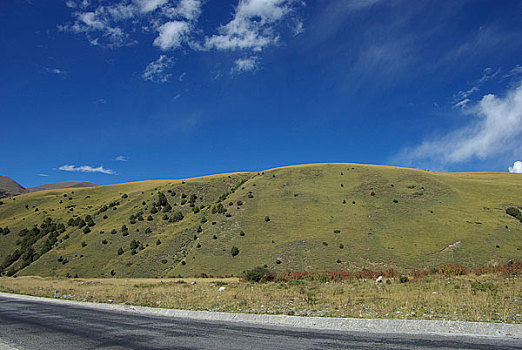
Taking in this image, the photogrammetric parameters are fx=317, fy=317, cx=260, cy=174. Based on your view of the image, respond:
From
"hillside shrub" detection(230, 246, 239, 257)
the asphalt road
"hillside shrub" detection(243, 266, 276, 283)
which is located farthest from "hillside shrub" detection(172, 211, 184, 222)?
the asphalt road

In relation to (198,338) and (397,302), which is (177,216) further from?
(198,338)

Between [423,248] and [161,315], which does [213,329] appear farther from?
[423,248]

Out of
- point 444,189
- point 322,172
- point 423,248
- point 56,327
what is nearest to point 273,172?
point 322,172

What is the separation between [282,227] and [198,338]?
5001cm

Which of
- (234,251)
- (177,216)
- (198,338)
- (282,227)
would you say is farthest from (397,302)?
(177,216)

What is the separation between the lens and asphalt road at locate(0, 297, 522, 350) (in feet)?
27.8

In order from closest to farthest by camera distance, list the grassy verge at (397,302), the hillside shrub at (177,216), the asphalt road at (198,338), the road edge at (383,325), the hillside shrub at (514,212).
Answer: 1. the asphalt road at (198,338)
2. the road edge at (383,325)
3. the grassy verge at (397,302)
4. the hillside shrub at (514,212)
5. the hillside shrub at (177,216)

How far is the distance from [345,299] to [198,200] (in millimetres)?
67508

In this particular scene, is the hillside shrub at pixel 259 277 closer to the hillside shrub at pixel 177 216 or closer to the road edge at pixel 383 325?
the road edge at pixel 383 325

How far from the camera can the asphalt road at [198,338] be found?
8484mm

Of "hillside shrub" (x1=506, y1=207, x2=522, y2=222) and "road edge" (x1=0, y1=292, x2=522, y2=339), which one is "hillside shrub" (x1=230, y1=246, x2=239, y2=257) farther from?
"hillside shrub" (x1=506, y1=207, x2=522, y2=222)

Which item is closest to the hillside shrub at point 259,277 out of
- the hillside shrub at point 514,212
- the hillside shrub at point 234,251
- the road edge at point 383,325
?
the road edge at point 383,325

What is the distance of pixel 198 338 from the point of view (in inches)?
379

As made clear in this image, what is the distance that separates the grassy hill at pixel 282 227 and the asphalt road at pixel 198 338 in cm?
3676
